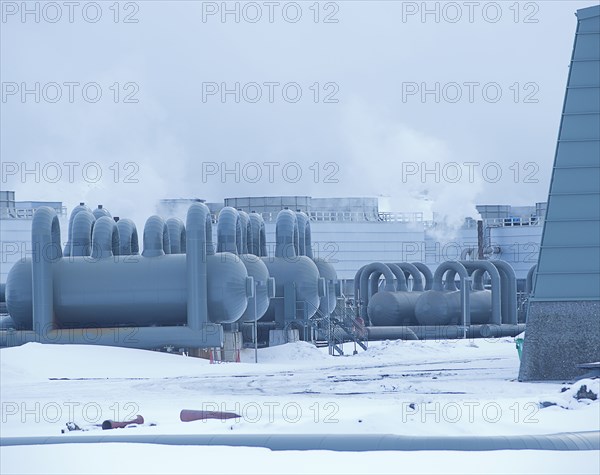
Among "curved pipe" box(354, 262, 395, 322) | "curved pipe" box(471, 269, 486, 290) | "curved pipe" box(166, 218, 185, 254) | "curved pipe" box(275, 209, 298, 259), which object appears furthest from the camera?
"curved pipe" box(471, 269, 486, 290)

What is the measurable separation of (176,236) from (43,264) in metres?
7.45

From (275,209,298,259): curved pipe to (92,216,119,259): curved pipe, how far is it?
8.17m

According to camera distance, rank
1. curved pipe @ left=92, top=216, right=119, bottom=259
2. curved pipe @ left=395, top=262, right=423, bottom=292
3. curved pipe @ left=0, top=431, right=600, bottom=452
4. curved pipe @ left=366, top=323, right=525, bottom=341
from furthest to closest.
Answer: curved pipe @ left=395, top=262, right=423, bottom=292 → curved pipe @ left=366, top=323, right=525, bottom=341 → curved pipe @ left=92, top=216, right=119, bottom=259 → curved pipe @ left=0, top=431, right=600, bottom=452

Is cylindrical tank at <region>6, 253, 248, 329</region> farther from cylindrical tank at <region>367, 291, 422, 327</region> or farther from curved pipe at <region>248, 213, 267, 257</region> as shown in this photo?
cylindrical tank at <region>367, 291, 422, 327</region>

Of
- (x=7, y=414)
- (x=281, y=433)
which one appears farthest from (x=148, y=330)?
(x=281, y=433)

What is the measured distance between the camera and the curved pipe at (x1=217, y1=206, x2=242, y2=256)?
152 feet

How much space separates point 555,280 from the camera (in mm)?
29094

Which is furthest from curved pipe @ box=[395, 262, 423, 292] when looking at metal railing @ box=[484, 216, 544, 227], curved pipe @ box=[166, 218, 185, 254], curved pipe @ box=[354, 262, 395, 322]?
metal railing @ box=[484, 216, 544, 227]

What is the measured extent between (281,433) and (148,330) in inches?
975

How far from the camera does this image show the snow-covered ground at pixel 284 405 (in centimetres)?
1593

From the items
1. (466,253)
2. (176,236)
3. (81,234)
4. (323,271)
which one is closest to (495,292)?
(323,271)

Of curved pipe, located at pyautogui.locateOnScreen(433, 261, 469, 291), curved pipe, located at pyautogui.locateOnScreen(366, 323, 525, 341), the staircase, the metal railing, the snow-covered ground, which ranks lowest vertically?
curved pipe, located at pyautogui.locateOnScreen(366, 323, 525, 341)

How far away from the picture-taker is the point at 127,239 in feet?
154

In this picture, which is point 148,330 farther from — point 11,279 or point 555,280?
point 555,280
